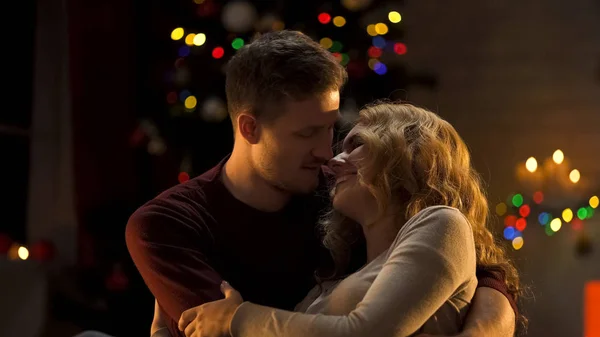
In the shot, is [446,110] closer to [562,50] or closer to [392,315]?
[562,50]

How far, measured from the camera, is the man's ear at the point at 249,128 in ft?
7.33

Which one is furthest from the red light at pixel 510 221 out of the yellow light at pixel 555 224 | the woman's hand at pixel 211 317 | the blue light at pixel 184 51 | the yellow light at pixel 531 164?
the woman's hand at pixel 211 317

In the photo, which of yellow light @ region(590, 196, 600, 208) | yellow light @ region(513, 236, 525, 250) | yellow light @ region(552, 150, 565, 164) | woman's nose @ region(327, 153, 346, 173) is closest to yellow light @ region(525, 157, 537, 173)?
yellow light @ region(552, 150, 565, 164)

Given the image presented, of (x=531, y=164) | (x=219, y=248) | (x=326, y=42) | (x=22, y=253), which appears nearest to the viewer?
(x=219, y=248)

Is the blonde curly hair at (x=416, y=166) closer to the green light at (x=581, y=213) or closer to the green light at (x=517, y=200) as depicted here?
the green light at (x=517, y=200)

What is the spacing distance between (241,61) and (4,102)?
7.93 feet

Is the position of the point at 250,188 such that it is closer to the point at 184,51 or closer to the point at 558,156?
the point at 184,51

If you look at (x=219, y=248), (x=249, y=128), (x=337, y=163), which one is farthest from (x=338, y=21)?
(x=219, y=248)

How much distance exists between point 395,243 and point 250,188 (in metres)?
0.48

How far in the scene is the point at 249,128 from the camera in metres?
2.24

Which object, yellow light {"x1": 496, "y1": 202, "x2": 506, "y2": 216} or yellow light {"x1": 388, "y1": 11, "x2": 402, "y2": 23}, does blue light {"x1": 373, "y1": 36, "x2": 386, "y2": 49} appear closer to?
yellow light {"x1": 388, "y1": 11, "x2": 402, "y2": 23}

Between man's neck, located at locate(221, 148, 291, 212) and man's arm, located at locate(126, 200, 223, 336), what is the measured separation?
15 cm

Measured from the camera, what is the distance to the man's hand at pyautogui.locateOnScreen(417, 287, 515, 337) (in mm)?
1902

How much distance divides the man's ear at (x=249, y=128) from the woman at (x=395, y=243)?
9.7 inches
